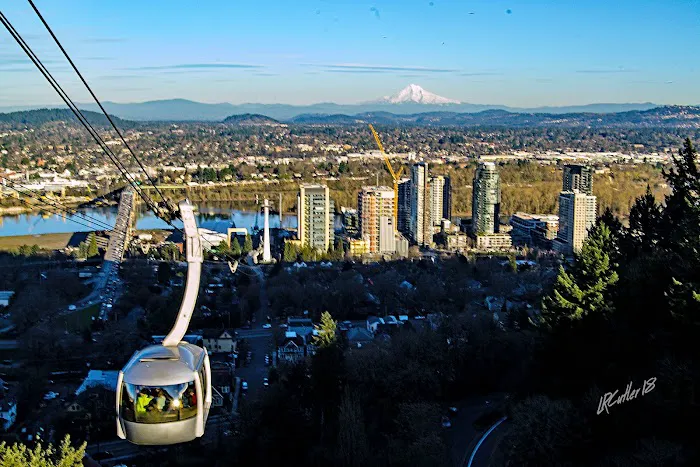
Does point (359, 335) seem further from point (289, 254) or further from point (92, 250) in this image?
point (92, 250)

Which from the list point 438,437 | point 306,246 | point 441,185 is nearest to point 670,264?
point 438,437

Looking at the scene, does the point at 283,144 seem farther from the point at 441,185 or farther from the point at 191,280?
the point at 191,280

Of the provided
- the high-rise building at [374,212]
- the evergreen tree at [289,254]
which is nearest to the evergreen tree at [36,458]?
the evergreen tree at [289,254]

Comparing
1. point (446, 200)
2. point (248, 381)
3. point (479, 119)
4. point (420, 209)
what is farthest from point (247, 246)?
point (479, 119)

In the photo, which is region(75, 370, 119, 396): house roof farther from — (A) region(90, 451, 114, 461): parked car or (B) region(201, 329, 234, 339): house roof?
(B) region(201, 329, 234, 339): house roof

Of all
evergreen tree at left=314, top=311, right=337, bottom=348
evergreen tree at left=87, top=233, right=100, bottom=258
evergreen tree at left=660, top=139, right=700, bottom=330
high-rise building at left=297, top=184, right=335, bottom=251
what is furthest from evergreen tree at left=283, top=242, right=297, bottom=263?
evergreen tree at left=660, top=139, right=700, bottom=330

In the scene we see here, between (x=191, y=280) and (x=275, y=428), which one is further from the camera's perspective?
(x=275, y=428)
